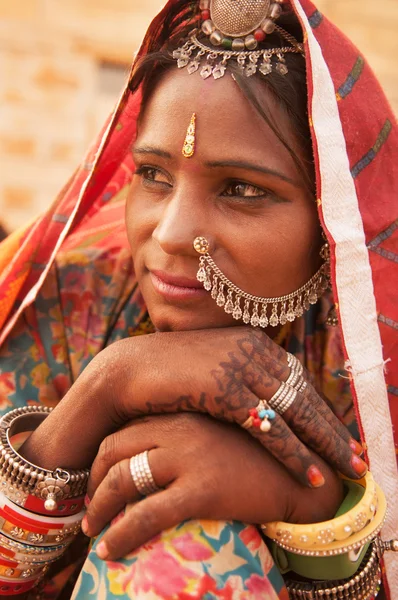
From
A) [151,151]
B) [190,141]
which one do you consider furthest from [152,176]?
[190,141]

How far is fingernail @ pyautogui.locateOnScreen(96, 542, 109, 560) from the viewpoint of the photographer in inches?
48.0

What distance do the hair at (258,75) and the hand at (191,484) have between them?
60 cm

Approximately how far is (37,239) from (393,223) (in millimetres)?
934

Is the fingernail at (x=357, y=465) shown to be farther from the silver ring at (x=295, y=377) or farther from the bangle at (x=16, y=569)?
the bangle at (x=16, y=569)

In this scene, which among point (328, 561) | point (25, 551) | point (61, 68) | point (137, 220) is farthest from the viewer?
point (61, 68)

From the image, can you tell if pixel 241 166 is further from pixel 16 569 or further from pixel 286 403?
pixel 16 569

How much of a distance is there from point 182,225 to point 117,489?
548mm

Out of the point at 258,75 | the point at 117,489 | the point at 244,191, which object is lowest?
the point at 117,489

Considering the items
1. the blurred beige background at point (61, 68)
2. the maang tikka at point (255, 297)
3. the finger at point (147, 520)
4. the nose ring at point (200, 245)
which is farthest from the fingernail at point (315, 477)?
the blurred beige background at point (61, 68)

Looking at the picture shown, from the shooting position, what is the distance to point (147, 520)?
3.95ft

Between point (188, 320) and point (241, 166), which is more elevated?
point (241, 166)

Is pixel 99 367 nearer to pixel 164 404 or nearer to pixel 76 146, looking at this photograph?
pixel 164 404

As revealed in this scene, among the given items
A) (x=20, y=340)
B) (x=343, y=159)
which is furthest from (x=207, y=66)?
(x=20, y=340)

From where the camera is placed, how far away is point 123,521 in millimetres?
1212
